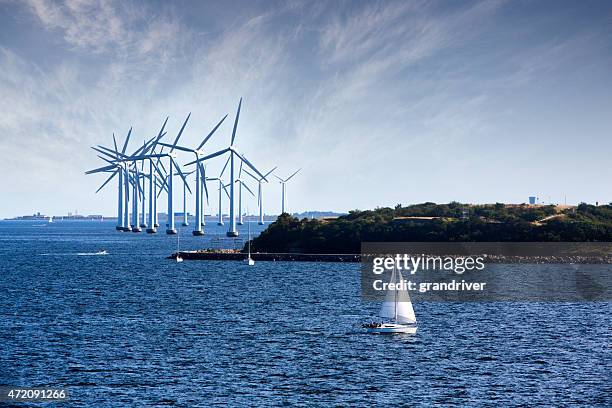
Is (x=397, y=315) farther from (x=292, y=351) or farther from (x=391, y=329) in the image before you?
(x=292, y=351)

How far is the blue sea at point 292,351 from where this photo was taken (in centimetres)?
6425

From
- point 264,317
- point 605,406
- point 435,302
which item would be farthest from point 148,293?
point 605,406

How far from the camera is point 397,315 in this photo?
3708 inches

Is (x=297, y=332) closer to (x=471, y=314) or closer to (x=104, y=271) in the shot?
(x=471, y=314)

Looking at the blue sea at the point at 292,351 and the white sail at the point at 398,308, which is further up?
the white sail at the point at 398,308

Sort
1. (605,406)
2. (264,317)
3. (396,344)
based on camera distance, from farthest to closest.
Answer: (264,317), (396,344), (605,406)

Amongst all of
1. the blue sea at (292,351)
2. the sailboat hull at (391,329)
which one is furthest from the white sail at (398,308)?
the blue sea at (292,351)

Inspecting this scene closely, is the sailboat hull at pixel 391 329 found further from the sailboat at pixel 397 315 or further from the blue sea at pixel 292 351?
the blue sea at pixel 292 351

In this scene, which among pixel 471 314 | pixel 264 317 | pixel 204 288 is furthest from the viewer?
pixel 204 288

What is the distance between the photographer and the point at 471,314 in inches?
4532

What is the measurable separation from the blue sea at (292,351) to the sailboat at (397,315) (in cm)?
171

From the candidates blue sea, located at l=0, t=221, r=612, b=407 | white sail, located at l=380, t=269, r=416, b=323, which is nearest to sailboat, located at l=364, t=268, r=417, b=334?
white sail, located at l=380, t=269, r=416, b=323

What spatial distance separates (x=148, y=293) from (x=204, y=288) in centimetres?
1272

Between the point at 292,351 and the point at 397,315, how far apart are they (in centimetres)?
1810
